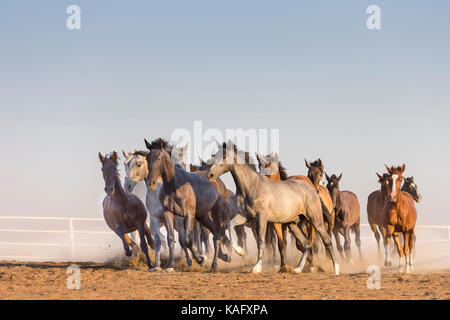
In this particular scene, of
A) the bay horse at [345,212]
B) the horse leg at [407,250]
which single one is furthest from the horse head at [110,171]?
the horse leg at [407,250]

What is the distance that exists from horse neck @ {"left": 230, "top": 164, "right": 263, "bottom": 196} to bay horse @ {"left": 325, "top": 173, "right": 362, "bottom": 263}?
4.10 meters

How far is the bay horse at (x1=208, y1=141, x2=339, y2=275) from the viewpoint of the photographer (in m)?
11.0

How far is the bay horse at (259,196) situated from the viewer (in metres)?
11.0

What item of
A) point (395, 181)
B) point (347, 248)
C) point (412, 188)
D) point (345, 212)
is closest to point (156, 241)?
point (395, 181)

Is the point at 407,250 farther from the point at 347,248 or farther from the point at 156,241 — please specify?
the point at 156,241

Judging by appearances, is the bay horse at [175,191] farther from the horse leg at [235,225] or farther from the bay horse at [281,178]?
the bay horse at [281,178]

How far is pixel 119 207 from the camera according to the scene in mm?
12117

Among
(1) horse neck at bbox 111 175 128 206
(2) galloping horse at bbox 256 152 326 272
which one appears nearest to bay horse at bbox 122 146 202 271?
(1) horse neck at bbox 111 175 128 206

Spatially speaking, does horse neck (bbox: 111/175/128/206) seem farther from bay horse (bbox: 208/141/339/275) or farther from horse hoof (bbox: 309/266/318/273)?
horse hoof (bbox: 309/266/318/273)

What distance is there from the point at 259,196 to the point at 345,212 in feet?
20.3

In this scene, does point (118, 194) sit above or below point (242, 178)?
below
